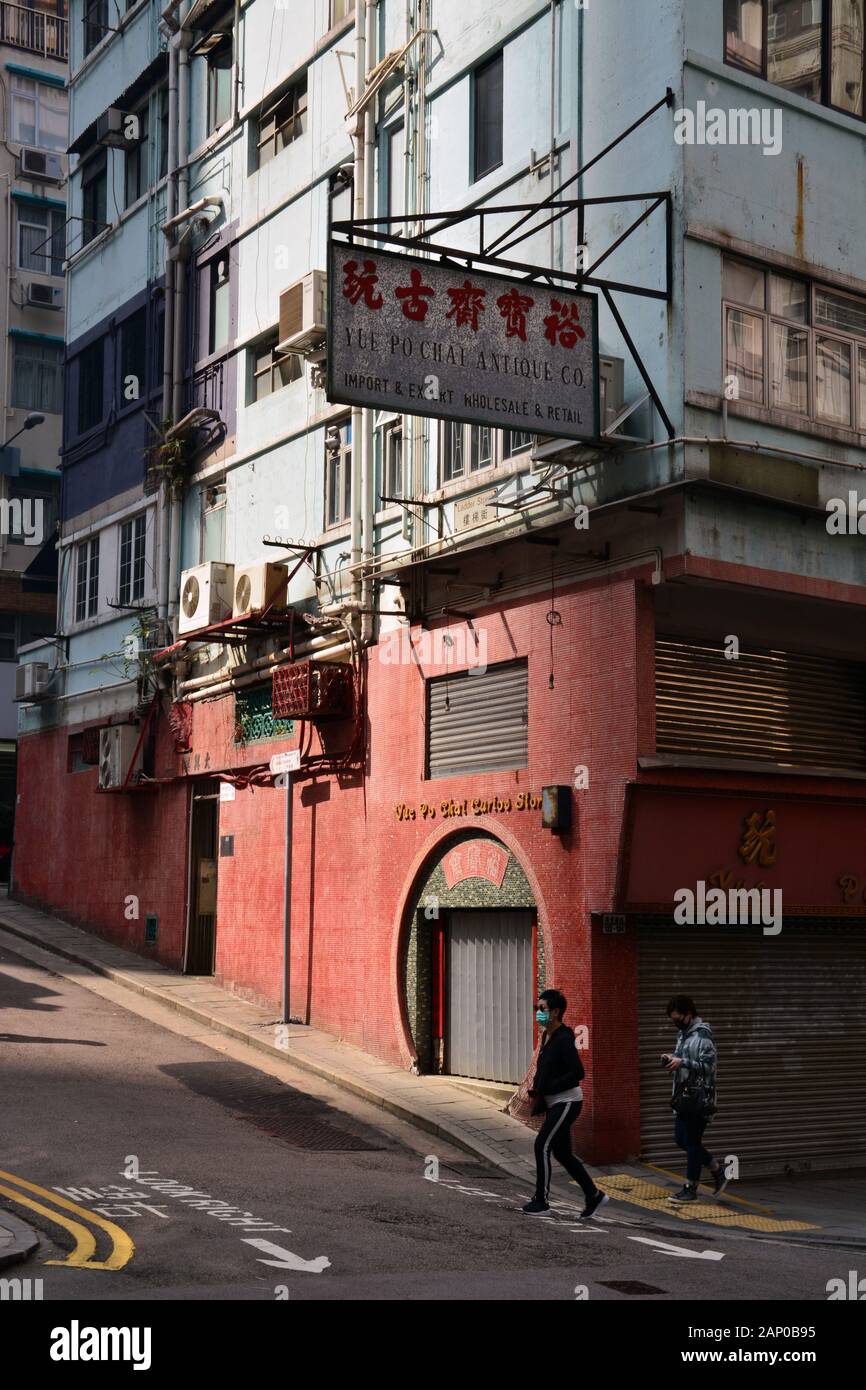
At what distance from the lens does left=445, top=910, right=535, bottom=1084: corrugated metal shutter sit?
17844 millimetres

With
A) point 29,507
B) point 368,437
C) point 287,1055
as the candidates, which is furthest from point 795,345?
point 29,507

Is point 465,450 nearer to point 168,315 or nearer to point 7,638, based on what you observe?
point 168,315

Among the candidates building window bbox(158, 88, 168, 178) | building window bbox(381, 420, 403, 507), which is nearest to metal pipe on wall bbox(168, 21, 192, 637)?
building window bbox(158, 88, 168, 178)

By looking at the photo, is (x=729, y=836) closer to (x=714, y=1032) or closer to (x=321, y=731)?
(x=714, y=1032)

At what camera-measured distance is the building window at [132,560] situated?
2855cm

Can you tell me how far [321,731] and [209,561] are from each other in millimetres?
4949

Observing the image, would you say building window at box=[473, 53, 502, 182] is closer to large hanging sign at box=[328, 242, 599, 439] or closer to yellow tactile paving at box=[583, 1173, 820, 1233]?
large hanging sign at box=[328, 242, 599, 439]

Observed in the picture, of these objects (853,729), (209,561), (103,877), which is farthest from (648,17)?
(103,877)

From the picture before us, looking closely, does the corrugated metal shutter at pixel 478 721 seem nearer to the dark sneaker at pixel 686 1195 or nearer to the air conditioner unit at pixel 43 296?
the dark sneaker at pixel 686 1195

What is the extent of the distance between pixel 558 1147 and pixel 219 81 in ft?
66.6

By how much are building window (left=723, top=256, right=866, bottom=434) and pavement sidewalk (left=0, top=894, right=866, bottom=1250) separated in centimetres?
799

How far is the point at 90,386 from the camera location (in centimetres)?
3091

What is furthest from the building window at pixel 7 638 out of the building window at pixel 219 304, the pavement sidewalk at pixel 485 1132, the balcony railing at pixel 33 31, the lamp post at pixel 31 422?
the pavement sidewalk at pixel 485 1132
